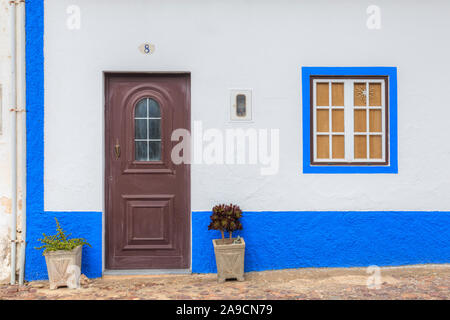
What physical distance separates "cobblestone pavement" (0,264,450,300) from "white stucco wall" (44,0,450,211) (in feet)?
2.59

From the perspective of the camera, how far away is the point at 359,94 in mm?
5105

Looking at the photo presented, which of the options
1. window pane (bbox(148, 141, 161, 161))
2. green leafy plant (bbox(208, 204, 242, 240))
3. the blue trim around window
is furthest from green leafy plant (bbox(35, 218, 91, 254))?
the blue trim around window

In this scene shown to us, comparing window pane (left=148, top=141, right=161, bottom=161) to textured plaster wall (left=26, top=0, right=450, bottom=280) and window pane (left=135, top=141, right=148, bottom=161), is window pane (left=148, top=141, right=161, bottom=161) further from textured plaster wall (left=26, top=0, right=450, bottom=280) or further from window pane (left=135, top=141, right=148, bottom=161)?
textured plaster wall (left=26, top=0, right=450, bottom=280)

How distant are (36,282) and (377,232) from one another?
13.5 ft

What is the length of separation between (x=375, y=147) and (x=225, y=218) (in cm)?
206

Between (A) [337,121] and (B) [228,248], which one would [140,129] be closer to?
(B) [228,248]

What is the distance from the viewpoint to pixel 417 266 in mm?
5031

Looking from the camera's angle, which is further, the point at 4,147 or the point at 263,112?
the point at 263,112

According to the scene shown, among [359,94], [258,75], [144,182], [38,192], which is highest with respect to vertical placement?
[258,75]

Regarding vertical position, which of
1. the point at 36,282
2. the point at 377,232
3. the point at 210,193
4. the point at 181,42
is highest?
the point at 181,42

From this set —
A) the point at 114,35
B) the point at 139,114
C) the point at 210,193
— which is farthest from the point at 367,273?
the point at 114,35

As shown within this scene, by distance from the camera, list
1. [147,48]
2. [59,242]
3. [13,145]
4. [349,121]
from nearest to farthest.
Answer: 1. [59,242]
2. [13,145]
3. [147,48]
4. [349,121]

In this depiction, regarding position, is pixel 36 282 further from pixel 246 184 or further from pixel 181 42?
pixel 181 42

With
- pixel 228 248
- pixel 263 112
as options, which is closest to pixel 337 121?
pixel 263 112
